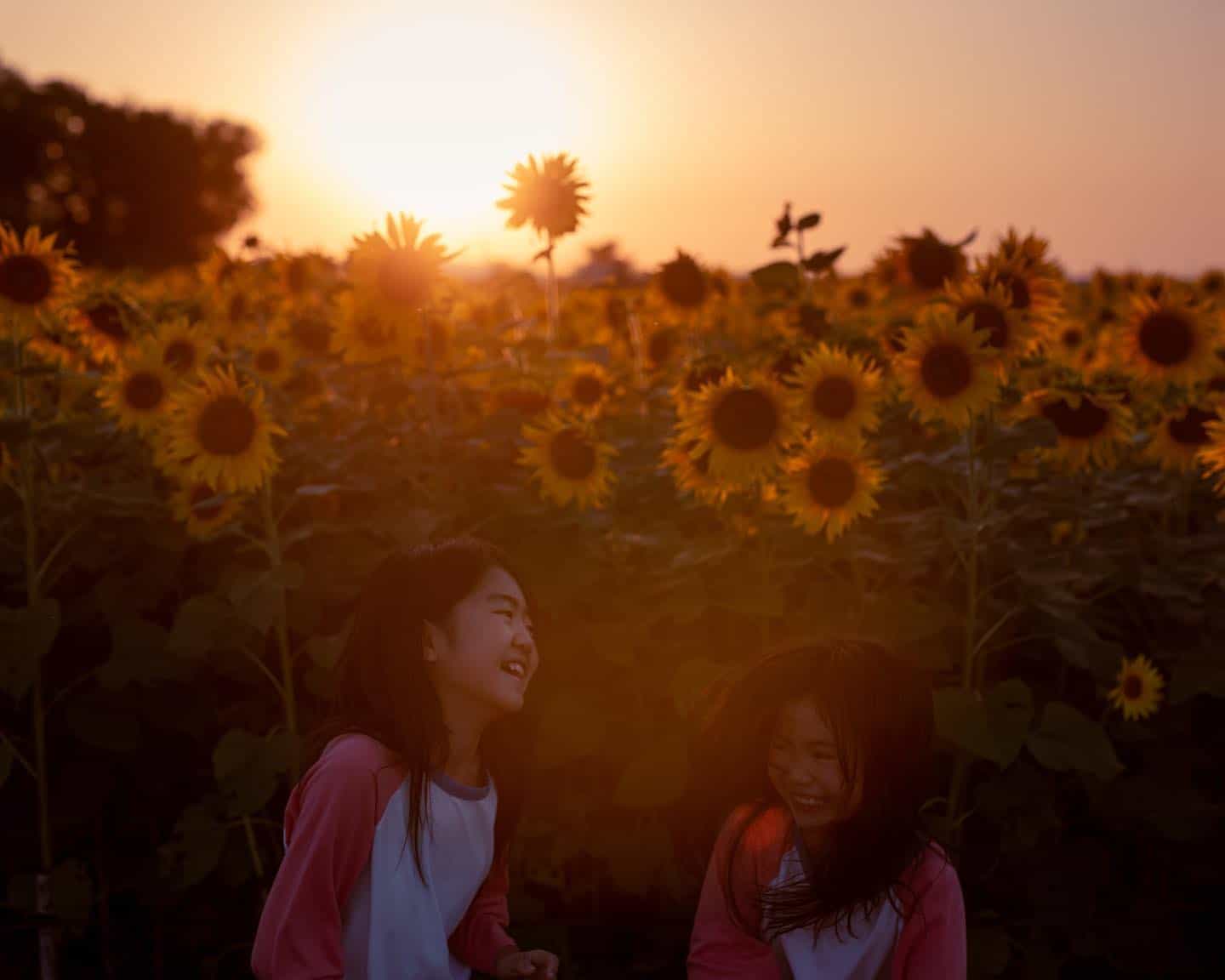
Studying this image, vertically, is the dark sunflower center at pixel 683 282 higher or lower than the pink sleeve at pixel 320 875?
higher

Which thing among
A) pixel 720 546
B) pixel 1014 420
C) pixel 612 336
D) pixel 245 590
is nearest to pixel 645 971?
pixel 720 546

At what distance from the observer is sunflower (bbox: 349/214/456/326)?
3.30 metres

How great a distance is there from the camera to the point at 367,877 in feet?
7.14

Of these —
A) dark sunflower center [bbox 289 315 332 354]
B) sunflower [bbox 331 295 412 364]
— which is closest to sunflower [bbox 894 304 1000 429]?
sunflower [bbox 331 295 412 364]

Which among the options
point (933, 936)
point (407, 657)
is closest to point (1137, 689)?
point (933, 936)

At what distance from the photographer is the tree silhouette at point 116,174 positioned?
3856 centimetres

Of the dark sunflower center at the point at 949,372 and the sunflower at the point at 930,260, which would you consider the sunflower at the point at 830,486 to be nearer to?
the dark sunflower center at the point at 949,372

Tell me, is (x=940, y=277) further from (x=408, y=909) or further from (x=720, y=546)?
(x=408, y=909)

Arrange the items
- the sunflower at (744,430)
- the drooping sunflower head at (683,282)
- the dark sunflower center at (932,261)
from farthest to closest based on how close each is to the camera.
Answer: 1. the drooping sunflower head at (683,282)
2. the dark sunflower center at (932,261)
3. the sunflower at (744,430)

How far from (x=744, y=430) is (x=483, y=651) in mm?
1139

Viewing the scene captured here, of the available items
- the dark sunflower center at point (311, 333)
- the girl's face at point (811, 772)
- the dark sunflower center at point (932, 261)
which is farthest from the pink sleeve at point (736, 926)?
the dark sunflower center at point (311, 333)

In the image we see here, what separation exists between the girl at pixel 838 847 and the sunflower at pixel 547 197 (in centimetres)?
177

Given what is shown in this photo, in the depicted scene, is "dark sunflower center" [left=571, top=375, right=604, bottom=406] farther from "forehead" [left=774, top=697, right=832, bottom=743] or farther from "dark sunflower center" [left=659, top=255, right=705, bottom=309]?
"forehead" [left=774, top=697, right=832, bottom=743]

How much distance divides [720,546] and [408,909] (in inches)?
47.3
